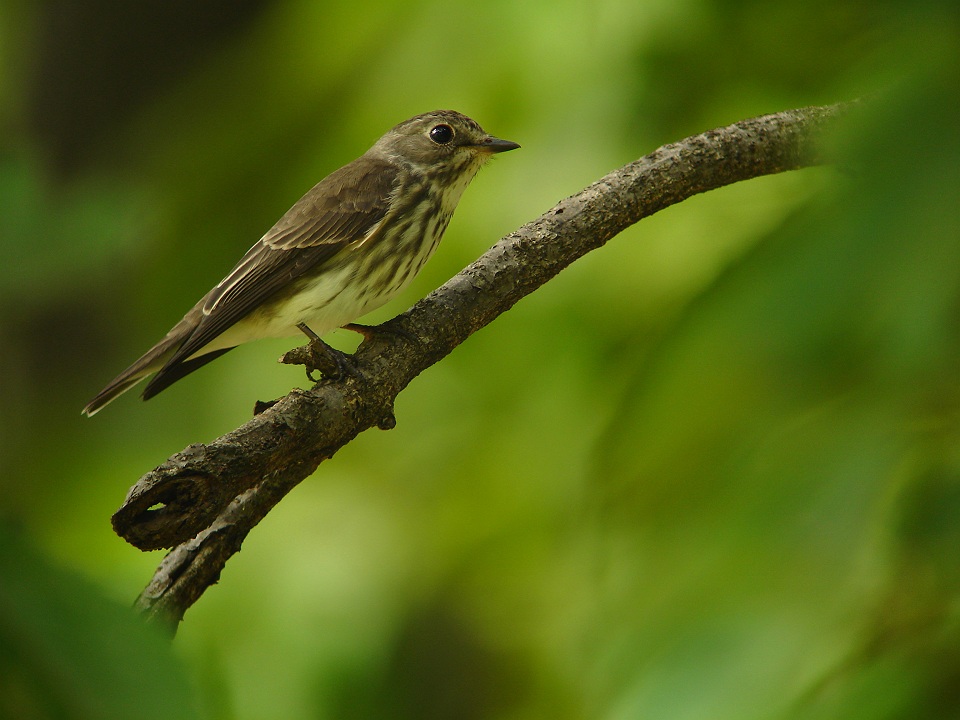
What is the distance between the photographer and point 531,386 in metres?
2.18

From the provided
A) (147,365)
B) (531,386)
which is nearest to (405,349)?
(531,386)

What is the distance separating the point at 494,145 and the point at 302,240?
615mm

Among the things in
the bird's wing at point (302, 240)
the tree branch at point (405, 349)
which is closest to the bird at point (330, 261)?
the bird's wing at point (302, 240)

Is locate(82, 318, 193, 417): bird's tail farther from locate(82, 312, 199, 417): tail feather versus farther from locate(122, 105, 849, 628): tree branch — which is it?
locate(122, 105, 849, 628): tree branch

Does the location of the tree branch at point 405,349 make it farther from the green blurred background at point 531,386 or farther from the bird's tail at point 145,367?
the bird's tail at point 145,367

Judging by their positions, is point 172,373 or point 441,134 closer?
point 172,373

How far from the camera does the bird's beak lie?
2.60 metres

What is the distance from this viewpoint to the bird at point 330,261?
2680 mm

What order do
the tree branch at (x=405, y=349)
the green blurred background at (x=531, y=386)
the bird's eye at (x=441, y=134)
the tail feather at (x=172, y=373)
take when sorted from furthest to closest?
the bird's eye at (x=441, y=134), the tail feather at (x=172, y=373), the tree branch at (x=405, y=349), the green blurred background at (x=531, y=386)

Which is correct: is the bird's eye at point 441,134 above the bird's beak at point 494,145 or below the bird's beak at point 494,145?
above

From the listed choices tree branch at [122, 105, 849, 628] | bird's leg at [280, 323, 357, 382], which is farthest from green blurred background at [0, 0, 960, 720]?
bird's leg at [280, 323, 357, 382]

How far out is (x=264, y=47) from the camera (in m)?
2.92

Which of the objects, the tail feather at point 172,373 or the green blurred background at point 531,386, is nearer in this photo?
the green blurred background at point 531,386

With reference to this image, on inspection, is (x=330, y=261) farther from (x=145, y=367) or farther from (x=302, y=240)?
(x=145, y=367)
